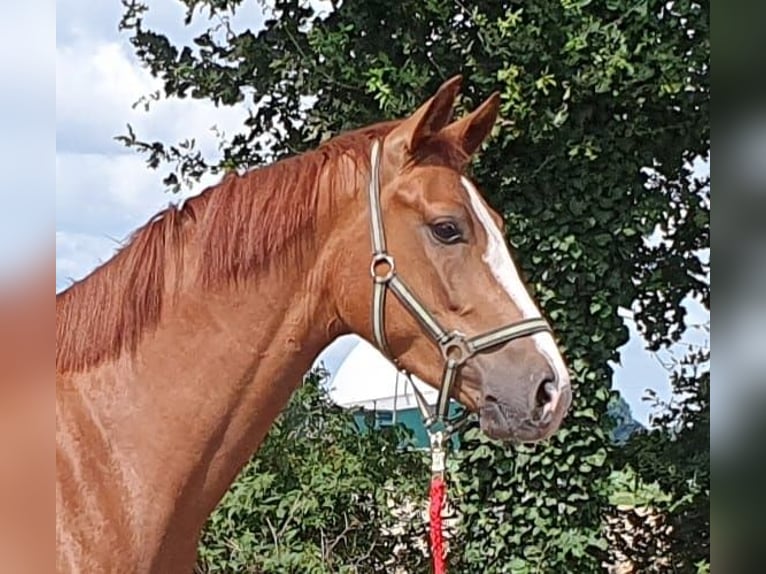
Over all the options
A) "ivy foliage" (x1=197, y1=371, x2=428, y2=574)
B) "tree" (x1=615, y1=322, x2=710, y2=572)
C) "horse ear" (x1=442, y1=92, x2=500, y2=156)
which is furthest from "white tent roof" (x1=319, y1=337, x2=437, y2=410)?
"horse ear" (x1=442, y1=92, x2=500, y2=156)

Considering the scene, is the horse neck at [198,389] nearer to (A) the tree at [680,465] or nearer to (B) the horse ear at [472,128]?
(B) the horse ear at [472,128]

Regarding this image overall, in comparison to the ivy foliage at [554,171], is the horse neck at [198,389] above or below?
below

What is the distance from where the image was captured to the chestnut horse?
1075 millimetres

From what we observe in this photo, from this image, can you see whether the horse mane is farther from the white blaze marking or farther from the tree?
the tree

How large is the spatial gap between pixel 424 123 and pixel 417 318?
26 cm

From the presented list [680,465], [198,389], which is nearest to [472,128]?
[198,389]

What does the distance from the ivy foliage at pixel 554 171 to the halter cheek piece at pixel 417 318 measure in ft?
3.11

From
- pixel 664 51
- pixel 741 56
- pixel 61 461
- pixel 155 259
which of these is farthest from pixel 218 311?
pixel 664 51

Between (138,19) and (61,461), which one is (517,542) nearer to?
(61,461)

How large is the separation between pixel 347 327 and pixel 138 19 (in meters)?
1.26

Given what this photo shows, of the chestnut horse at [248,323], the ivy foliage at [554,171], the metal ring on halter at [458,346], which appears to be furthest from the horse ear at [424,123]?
the ivy foliage at [554,171]

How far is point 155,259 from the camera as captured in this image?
1114mm

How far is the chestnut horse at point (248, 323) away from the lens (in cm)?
108

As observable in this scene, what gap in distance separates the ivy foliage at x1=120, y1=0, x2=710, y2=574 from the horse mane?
0.94 meters
